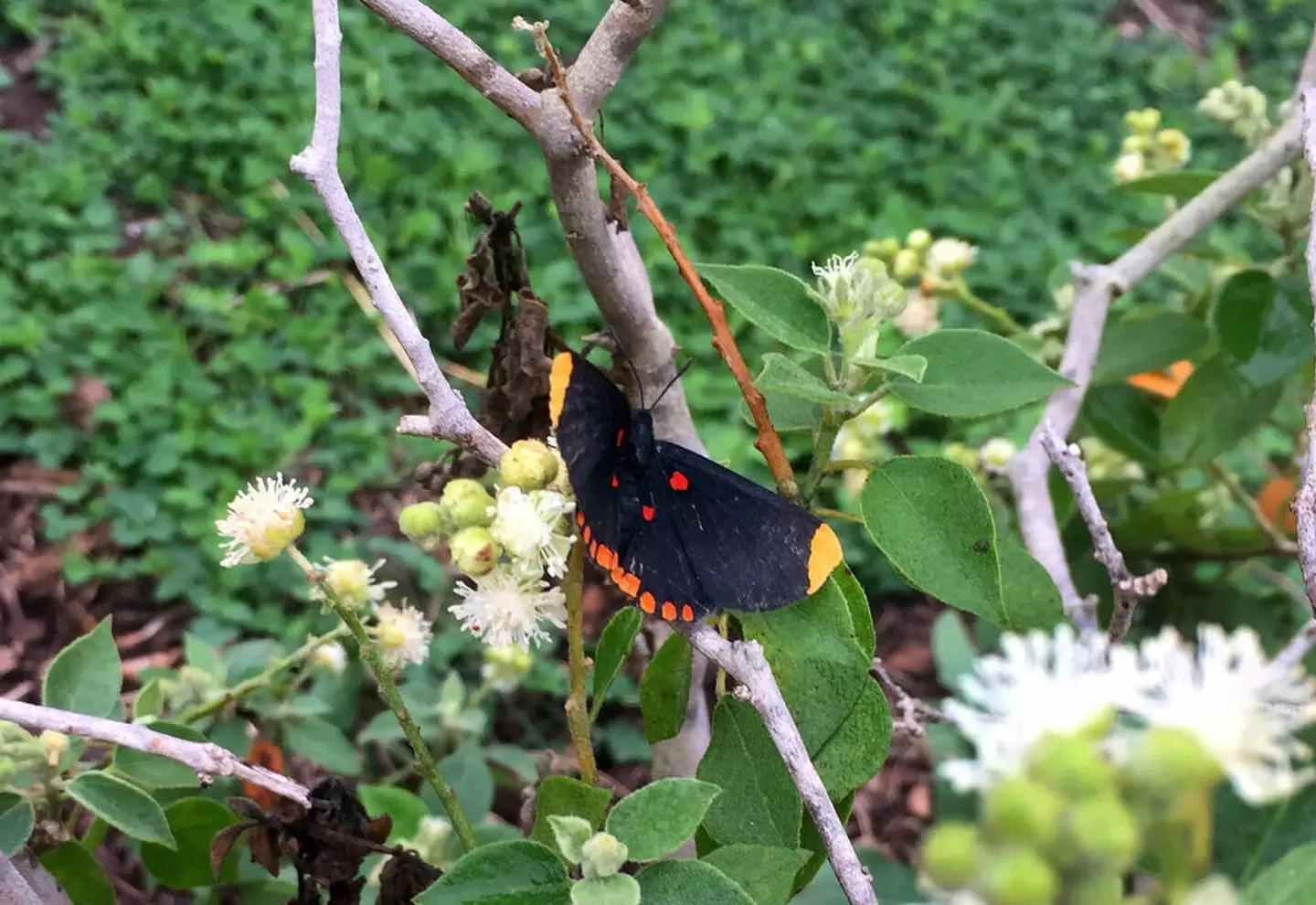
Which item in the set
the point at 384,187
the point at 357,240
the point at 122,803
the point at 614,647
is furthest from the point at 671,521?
the point at 384,187

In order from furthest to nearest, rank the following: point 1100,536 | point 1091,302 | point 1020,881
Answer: point 1091,302 → point 1100,536 → point 1020,881

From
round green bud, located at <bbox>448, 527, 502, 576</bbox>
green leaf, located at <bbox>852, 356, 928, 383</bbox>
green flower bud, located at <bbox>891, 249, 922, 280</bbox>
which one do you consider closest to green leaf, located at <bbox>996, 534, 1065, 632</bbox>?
green leaf, located at <bbox>852, 356, 928, 383</bbox>

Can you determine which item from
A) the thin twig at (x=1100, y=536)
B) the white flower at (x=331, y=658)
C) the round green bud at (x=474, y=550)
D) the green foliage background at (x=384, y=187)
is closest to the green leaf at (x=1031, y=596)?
the thin twig at (x=1100, y=536)

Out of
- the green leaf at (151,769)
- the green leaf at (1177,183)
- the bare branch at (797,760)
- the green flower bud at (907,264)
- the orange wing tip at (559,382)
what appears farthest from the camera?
the green flower bud at (907,264)

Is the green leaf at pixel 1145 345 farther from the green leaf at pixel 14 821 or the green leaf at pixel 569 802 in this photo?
the green leaf at pixel 14 821

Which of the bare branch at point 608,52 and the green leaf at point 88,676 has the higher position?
the bare branch at point 608,52

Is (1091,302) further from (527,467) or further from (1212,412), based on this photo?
(527,467)

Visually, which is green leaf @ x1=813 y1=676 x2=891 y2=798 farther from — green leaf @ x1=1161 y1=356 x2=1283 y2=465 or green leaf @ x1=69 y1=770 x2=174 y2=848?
green leaf @ x1=1161 y1=356 x2=1283 y2=465
